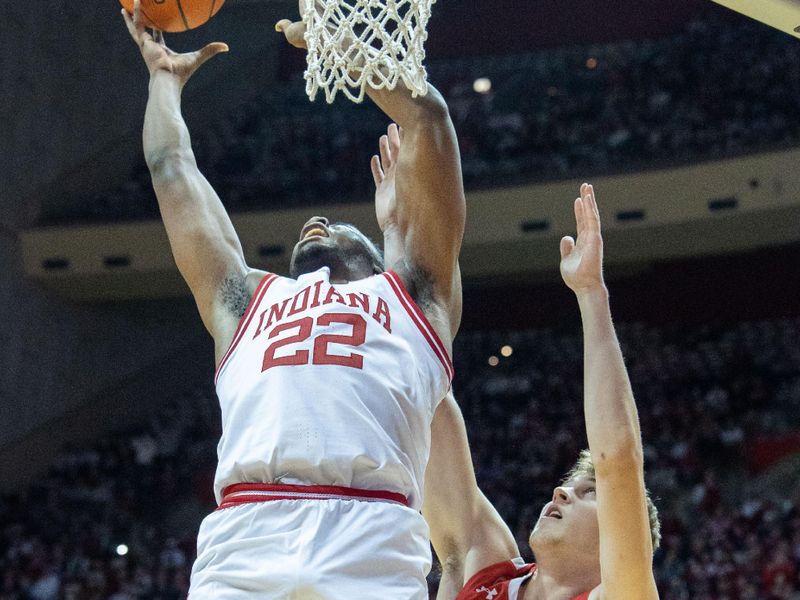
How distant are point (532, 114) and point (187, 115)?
514cm

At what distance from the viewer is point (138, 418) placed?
15797mm

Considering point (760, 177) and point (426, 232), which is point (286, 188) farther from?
point (426, 232)

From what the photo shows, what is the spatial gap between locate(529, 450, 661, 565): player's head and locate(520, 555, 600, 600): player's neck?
0.02m

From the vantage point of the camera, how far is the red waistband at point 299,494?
93.0 inches

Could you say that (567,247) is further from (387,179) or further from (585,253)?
(387,179)

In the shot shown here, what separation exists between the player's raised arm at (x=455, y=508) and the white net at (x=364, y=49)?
871 mm

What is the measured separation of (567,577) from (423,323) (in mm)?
752

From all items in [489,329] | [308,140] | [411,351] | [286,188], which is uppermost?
[308,140]

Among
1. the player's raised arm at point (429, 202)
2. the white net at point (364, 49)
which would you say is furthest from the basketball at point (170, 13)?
the player's raised arm at point (429, 202)

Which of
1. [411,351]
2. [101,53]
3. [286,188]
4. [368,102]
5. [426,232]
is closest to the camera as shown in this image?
[411,351]

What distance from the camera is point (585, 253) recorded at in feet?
8.22

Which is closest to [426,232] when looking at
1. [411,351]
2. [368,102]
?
[411,351]

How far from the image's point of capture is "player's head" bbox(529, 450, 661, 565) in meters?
2.84

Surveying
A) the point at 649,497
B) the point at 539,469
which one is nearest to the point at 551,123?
the point at 539,469
